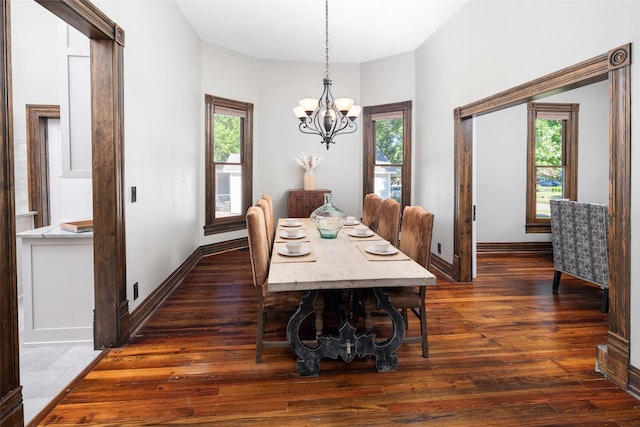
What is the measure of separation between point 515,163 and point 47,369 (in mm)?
6107

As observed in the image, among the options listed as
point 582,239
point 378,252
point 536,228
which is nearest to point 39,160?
point 378,252

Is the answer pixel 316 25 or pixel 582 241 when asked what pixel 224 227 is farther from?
pixel 582 241

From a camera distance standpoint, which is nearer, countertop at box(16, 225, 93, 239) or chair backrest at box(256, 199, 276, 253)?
countertop at box(16, 225, 93, 239)

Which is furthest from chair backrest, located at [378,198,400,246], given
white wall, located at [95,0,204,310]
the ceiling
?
the ceiling

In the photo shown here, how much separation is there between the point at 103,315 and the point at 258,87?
14.9 feet

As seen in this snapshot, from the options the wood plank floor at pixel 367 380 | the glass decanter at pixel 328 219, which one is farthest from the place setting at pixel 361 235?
the wood plank floor at pixel 367 380

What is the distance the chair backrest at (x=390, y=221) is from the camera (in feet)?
11.2

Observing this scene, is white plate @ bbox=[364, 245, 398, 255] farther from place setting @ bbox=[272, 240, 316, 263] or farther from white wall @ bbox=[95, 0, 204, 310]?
white wall @ bbox=[95, 0, 204, 310]

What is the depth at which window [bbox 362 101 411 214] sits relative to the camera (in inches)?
231

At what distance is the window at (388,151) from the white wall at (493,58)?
261 mm

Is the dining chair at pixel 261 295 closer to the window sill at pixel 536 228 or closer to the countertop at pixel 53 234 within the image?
the countertop at pixel 53 234

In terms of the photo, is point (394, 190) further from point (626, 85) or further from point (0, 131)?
point (0, 131)

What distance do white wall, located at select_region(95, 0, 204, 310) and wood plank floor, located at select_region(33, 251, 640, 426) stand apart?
65cm

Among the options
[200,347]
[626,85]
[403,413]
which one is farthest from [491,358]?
[200,347]
